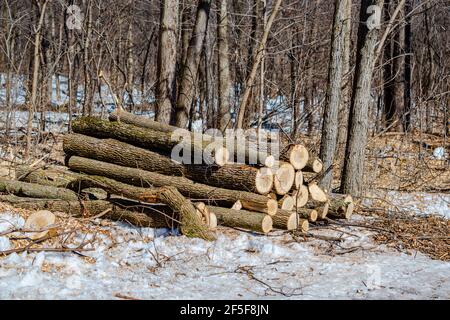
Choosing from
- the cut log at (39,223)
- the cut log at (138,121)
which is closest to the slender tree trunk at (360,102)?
the cut log at (138,121)

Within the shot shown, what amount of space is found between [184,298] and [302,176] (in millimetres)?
3170

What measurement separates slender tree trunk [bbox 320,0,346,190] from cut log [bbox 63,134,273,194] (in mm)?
1958

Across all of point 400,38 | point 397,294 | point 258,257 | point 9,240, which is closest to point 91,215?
point 9,240

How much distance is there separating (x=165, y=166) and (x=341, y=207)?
102 inches

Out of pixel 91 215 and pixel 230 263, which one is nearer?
pixel 230 263

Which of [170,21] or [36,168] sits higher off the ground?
[170,21]

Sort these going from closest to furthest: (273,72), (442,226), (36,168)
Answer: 1. (442,226)
2. (36,168)
3. (273,72)

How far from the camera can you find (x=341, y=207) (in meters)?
7.70

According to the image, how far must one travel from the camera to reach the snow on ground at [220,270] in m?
5.01

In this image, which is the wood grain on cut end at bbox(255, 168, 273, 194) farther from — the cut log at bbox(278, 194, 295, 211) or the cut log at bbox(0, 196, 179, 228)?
the cut log at bbox(0, 196, 179, 228)

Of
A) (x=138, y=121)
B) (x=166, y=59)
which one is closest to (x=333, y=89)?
(x=138, y=121)

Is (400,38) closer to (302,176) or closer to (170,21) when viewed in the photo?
(170,21)

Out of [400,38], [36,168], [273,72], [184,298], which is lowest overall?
[184,298]
